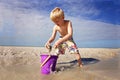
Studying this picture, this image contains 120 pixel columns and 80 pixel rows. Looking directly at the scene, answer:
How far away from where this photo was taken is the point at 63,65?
233cm

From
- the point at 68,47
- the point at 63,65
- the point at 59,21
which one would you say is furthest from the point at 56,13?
the point at 63,65

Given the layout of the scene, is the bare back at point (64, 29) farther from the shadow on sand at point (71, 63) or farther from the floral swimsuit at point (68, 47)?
the shadow on sand at point (71, 63)

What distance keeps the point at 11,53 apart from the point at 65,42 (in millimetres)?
543

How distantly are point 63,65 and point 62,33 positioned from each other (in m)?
0.29

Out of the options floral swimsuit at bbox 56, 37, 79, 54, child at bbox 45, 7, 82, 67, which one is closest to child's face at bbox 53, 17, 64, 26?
child at bbox 45, 7, 82, 67

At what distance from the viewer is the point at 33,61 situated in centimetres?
243

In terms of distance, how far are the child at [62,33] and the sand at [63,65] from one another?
3.4 inches

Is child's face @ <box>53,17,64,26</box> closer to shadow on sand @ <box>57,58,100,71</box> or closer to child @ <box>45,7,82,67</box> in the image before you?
child @ <box>45,7,82,67</box>

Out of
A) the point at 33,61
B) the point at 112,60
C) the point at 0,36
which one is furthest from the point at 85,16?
the point at 0,36

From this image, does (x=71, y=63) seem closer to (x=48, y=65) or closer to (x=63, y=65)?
(x=63, y=65)

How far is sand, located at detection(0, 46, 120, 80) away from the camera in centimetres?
189

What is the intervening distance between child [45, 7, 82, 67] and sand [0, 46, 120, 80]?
85 millimetres

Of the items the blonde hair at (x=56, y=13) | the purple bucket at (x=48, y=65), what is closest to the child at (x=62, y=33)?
the blonde hair at (x=56, y=13)

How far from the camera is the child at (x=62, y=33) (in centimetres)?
230
